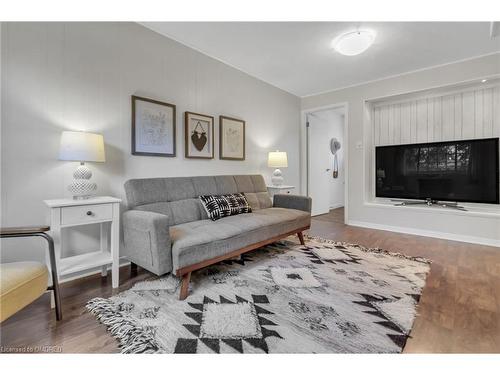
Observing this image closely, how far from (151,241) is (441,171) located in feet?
13.1

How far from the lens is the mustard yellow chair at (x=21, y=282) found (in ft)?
3.54

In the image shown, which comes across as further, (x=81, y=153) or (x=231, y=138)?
(x=231, y=138)

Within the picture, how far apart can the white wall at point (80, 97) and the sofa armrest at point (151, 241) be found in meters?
0.58

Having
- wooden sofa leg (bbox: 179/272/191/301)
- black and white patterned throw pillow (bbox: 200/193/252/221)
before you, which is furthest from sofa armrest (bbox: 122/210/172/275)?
black and white patterned throw pillow (bbox: 200/193/252/221)

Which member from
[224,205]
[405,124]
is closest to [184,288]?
[224,205]

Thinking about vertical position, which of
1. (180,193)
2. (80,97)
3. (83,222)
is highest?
(80,97)

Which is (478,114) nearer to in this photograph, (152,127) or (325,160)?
(325,160)

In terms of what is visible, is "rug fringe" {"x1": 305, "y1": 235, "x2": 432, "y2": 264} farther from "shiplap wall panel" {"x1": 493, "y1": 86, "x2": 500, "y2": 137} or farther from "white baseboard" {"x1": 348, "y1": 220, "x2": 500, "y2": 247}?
"shiplap wall panel" {"x1": 493, "y1": 86, "x2": 500, "y2": 137}

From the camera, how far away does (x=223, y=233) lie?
191 centimetres

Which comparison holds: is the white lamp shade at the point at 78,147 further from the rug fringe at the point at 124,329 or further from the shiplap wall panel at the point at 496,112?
the shiplap wall panel at the point at 496,112

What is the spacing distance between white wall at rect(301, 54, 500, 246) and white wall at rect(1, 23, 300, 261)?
2410mm
